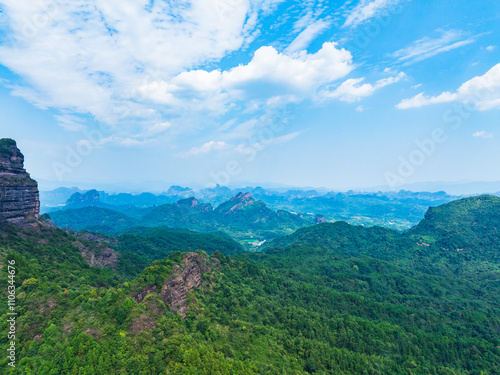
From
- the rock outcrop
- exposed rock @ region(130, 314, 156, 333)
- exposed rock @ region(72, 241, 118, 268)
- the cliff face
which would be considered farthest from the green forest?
the cliff face

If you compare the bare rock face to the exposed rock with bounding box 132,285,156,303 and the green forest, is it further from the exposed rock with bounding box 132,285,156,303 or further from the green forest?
the exposed rock with bounding box 132,285,156,303

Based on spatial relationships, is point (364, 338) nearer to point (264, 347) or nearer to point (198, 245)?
point (264, 347)

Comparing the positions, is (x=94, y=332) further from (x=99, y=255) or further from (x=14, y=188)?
(x=14, y=188)

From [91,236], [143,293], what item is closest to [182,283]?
[143,293]

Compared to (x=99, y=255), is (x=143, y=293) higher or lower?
higher

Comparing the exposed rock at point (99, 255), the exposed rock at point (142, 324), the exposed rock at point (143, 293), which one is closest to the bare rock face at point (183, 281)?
the exposed rock at point (143, 293)

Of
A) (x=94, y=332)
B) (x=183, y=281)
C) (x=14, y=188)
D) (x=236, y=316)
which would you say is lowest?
(x=236, y=316)

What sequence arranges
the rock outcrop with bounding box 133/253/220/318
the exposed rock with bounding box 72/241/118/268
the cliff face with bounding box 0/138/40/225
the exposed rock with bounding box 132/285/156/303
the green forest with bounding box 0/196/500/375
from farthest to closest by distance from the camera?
the exposed rock with bounding box 72/241/118/268 < the cliff face with bounding box 0/138/40/225 < the rock outcrop with bounding box 133/253/220/318 < the exposed rock with bounding box 132/285/156/303 < the green forest with bounding box 0/196/500/375
